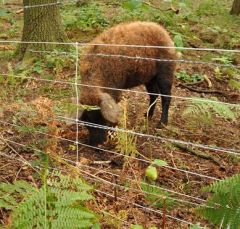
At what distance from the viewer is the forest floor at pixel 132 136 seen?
4.13m

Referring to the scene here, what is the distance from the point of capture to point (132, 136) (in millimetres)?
4781

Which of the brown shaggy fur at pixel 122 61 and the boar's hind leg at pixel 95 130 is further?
the brown shaggy fur at pixel 122 61

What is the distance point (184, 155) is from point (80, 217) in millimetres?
3013

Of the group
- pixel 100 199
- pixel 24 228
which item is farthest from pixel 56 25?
pixel 24 228

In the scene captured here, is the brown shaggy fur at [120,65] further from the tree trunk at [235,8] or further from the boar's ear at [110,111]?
the tree trunk at [235,8]

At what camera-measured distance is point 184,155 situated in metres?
5.83

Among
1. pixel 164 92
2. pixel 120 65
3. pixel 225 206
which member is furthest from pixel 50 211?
pixel 164 92

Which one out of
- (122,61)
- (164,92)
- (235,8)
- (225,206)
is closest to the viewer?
(225,206)

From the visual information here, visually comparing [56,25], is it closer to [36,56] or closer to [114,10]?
[36,56]

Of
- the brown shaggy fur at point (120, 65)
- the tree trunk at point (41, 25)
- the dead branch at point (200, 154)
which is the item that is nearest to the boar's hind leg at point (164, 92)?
the brown shaggy fur at point (120, 65)

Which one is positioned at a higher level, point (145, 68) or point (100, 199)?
point (145, 68)

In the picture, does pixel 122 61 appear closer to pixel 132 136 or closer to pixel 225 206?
pixel 132 136

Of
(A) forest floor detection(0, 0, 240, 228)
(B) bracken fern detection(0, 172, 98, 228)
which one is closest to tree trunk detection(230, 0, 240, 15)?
(A) forest floor detection(0, 0, 240, 228)

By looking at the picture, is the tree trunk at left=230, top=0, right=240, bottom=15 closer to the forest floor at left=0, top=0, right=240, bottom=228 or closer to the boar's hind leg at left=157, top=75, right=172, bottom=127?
the forest floor at left=0, top=0, right=240, bottom=228
